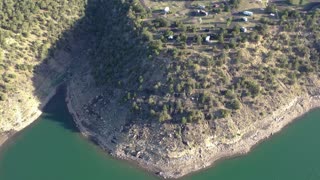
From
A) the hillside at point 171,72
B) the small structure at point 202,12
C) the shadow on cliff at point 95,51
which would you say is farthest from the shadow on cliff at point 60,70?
the small structure at point 202,12

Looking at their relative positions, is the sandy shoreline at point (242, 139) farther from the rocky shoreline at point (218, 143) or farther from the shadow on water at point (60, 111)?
the shadow on water at point (60, 111)

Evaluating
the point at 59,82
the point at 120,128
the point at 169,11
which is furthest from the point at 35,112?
the point at 169,11

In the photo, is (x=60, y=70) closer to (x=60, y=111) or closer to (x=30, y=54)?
(x=30, y=54)

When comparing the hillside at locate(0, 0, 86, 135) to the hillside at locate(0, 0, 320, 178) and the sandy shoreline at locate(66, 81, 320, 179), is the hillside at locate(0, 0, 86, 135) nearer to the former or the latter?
the hillside at locate(0, 0, 320, 178)

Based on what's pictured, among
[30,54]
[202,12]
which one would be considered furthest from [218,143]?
[30,54]

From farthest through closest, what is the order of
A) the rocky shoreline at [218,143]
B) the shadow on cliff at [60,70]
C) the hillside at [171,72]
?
the shadow on cliff at [60,70]
the hillside at [171,72]
the rocky shoreline at [218,143]

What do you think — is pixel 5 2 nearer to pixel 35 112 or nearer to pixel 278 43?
pixel 35 112
